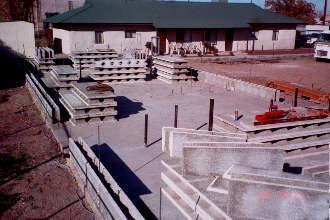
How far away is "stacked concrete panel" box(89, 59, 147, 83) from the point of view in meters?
18.3

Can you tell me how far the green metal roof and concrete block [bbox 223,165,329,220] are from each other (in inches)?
993

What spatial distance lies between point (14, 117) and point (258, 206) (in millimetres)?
10106

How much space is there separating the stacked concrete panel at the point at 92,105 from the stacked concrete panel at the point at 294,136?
390 cm

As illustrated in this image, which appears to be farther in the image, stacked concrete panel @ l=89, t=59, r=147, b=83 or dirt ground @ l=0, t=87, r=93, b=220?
stacked concrete panel @ l=89, t=59, r=147, b=83

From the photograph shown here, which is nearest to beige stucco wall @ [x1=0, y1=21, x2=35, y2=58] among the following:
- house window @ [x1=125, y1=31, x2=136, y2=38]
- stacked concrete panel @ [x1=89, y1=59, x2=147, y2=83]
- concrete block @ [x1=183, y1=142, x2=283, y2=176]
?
stacked concrete panel @ [x1=89, y1=59, x2=147, y2=83]

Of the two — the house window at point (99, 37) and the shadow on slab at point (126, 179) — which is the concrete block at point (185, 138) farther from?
the house window at point (99, 37)

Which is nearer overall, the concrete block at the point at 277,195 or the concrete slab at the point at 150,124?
the concrete block at the point at 277,195

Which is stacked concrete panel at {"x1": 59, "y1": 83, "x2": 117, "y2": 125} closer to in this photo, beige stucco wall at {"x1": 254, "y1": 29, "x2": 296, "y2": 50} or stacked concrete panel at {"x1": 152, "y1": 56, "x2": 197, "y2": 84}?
stacked concrete panel at {"x1": 152, "y1": 56, "x2": 197, "y2": 84}

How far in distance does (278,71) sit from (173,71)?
9235 mm

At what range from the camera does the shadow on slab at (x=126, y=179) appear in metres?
6.66

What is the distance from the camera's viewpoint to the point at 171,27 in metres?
31.2

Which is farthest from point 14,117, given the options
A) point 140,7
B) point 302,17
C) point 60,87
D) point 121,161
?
point 302,17

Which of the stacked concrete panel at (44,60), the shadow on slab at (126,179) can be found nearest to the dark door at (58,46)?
the stacked concrete panel at (44,60)

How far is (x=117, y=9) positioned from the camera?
32.1m
